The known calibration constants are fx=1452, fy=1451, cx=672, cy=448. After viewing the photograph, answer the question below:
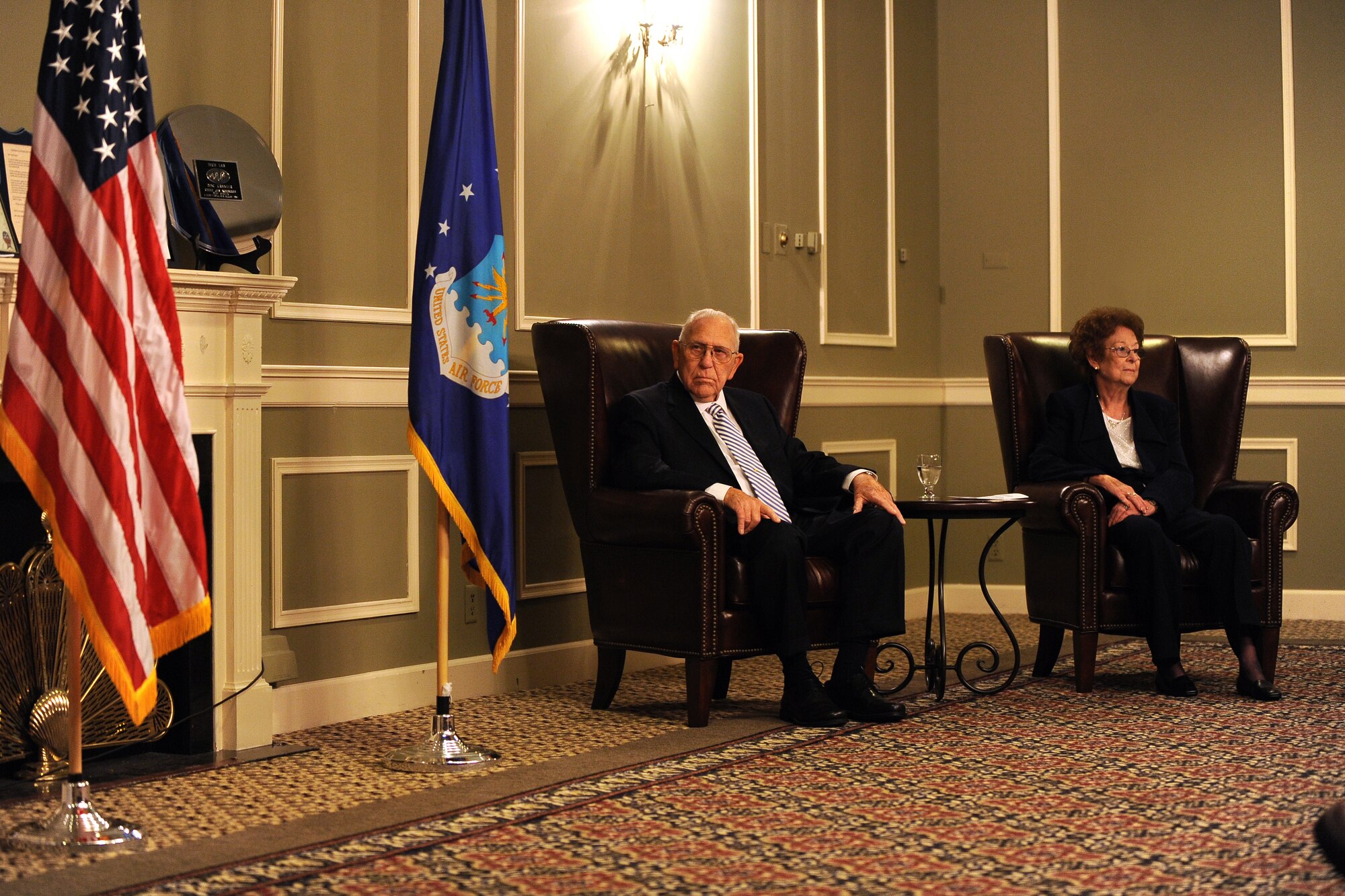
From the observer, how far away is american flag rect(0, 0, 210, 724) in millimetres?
2830

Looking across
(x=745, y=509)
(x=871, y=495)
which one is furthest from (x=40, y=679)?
(x=871, y=495)

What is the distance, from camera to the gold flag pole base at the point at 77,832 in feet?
9.23

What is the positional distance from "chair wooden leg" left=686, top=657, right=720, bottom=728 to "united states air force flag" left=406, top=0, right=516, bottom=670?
0.59 meters

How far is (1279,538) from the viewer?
4500 mm

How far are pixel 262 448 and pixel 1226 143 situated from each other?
4.42 metres

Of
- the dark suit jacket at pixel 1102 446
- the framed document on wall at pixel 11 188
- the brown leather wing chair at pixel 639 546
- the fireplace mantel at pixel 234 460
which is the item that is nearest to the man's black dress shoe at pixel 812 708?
the brown leather wing chair at pixel 639 546

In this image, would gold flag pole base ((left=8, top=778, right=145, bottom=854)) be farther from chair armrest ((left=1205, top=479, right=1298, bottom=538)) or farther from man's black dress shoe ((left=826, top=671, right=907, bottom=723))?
chair armrest ((left=1205, top=479, right=1298, bottom=538))

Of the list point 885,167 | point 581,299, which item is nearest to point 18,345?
point 581,299

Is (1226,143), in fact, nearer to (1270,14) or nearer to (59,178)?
(1270,14)

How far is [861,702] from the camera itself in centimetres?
399

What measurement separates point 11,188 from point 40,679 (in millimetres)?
1148

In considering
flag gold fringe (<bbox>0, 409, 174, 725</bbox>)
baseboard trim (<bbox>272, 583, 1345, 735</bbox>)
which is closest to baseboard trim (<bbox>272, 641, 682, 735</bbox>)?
baseboard trim (<bbox>272, 583, 1345, 735</bbox>)

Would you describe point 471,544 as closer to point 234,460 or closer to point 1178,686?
point 234,460

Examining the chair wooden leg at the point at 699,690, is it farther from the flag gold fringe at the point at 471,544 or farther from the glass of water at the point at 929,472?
Result: the glass of water at the point at 929,472
